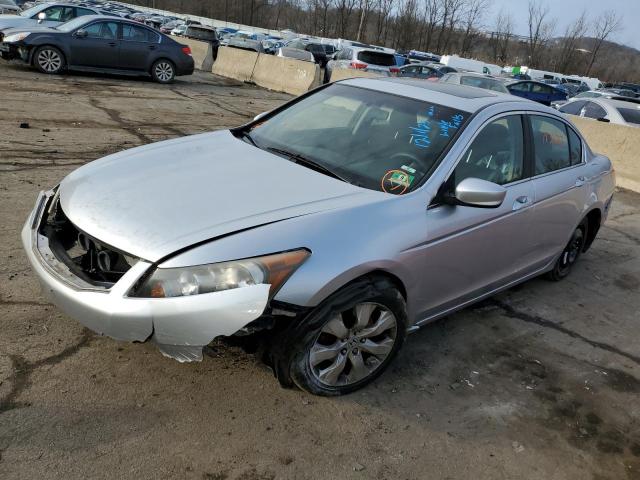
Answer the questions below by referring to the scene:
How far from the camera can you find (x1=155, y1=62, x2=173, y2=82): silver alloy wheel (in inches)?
608

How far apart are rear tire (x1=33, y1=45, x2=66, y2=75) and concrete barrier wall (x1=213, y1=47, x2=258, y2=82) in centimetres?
666

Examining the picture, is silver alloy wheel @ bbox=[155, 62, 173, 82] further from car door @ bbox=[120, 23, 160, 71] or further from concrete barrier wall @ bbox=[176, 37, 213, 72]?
concrete barrier wall @ bbox=[176, 37, 213, 72]

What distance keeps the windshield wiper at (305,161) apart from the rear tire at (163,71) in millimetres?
12861

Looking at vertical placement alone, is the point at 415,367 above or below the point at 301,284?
below

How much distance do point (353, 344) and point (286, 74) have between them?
16016 mm

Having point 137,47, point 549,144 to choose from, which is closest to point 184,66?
point 137,47

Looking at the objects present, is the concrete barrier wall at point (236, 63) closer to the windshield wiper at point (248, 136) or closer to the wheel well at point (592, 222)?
the wheel well at point (592, 222)

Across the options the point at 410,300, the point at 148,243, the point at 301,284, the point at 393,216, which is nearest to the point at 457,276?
the point at 410,300

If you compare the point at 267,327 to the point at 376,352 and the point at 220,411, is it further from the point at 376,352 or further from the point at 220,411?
the point at 376,352

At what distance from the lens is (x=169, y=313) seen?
2.54 m

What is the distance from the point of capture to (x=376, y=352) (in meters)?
3.21

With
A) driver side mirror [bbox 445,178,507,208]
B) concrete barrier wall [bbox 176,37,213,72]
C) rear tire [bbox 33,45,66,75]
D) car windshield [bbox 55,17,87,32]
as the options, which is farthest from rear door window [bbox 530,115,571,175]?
concrete barrier wall [bbox 176,37,213,72]

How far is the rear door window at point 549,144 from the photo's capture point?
4.29m

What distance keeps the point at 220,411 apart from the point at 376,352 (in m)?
0.91
